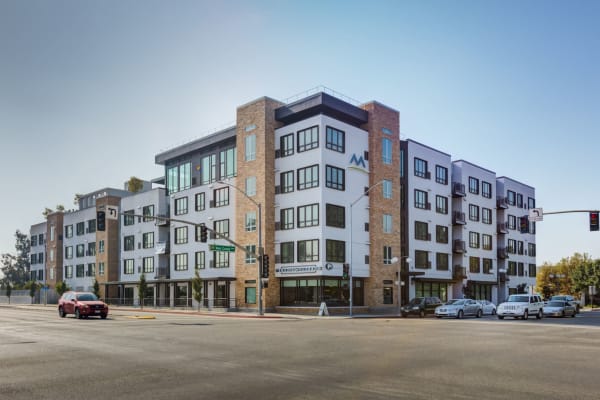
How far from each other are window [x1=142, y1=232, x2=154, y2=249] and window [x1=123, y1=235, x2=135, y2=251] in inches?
125

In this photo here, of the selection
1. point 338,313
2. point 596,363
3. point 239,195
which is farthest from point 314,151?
point 596,363

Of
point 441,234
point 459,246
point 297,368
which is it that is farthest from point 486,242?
point 297,368

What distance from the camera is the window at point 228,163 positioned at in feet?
177

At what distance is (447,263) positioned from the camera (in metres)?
60.1

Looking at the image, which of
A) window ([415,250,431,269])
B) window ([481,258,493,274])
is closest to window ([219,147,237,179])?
window ([415,250,431,269])

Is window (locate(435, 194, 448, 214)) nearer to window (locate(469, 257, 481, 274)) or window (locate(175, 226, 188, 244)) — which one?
window (locate(469, 257, 481, 274))

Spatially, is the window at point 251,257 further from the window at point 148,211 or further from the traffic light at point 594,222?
the traffic light at point 594,222

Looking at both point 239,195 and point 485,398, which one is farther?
point 239,195

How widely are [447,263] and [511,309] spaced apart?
76.7 feet

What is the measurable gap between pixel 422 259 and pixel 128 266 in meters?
37.1

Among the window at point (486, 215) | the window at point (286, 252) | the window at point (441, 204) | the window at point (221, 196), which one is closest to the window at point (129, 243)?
the window at point (221, 196)

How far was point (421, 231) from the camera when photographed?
185 ft

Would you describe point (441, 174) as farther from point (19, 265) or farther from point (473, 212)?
point (19, 265)

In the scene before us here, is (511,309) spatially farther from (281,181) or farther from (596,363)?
(596,363)
